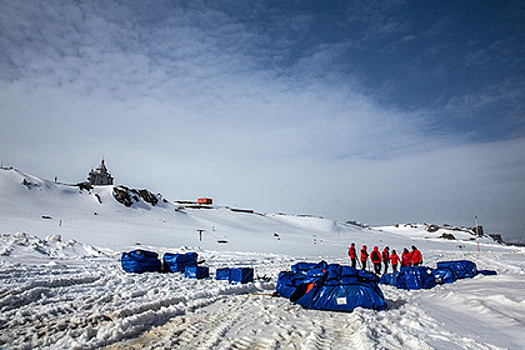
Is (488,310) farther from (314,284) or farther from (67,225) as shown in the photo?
(67,225)

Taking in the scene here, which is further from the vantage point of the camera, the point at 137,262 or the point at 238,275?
the point at 137,262

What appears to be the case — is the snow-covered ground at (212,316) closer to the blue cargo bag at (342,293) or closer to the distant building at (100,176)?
the blue cargo bag at (342,293)

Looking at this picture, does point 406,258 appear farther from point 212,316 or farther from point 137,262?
point 137,262

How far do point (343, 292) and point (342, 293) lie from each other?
3 cm

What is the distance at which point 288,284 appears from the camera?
25.6 feet

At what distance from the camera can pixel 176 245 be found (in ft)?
78.9

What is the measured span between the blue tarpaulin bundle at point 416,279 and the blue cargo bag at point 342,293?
3.23m

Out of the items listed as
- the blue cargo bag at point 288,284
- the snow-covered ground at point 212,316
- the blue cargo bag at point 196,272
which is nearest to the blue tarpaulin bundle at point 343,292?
the snow-covered ground at point 212,316

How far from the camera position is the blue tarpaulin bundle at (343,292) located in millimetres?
6164

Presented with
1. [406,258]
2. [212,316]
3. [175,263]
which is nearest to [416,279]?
[406,258]

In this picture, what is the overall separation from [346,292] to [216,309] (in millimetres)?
2471

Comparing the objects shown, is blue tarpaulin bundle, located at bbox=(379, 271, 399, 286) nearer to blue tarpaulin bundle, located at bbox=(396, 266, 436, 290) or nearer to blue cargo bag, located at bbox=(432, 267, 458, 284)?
blue tarpaulin bundle, located at bbox=(396, 266, 436, 290)

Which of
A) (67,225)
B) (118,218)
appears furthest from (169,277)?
(118,218)

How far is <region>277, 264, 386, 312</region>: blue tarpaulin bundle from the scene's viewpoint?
6.16 m
